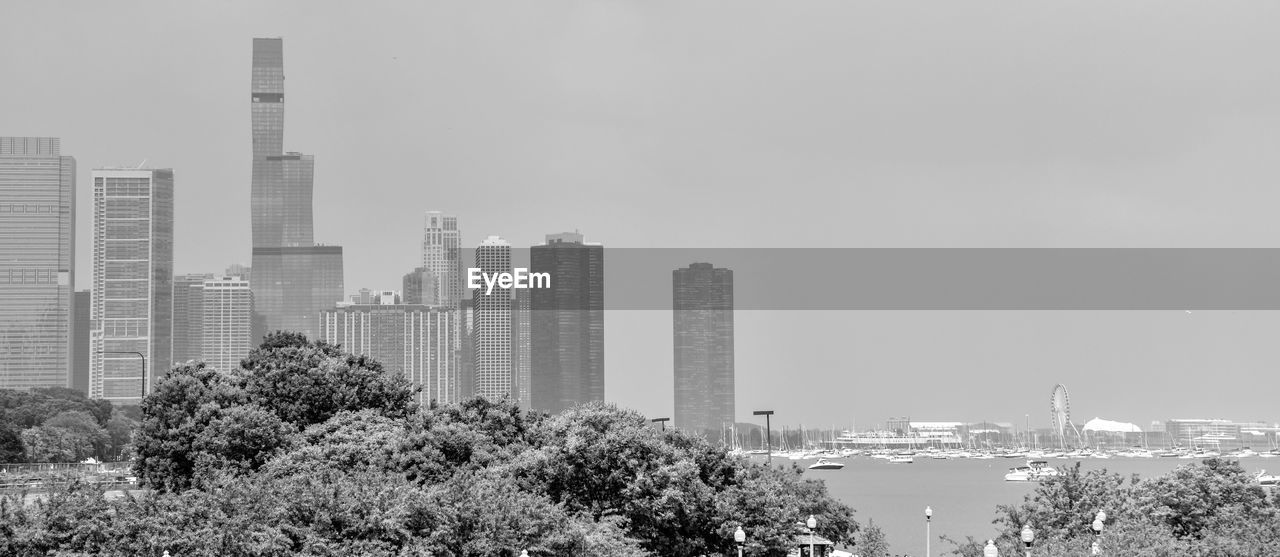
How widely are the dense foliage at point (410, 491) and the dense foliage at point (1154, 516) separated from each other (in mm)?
7211

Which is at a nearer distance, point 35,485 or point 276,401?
point 276,401

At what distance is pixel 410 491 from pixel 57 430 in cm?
8790

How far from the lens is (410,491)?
3775 cm

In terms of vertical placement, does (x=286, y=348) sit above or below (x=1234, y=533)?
above

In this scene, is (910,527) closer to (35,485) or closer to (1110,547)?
(35,485)

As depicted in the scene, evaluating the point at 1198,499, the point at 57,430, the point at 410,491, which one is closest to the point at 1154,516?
the point at 1198,499

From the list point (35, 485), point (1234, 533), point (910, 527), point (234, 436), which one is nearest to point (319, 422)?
point (234, 436)

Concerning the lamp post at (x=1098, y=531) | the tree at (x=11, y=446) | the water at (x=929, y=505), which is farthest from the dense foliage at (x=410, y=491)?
the tree at (x=11, y=446)

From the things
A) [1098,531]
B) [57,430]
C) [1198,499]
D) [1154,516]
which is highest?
[1098,531]

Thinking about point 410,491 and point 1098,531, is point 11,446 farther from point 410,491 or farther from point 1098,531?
point 1098,531

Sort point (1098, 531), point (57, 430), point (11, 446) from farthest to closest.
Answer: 1. point (57, 430)
2. point (11, 446)
3. point (1098, 531)

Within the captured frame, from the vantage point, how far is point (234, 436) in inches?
2199

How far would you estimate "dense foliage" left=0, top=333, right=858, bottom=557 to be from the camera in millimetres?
36875

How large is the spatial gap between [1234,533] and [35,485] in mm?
55617
